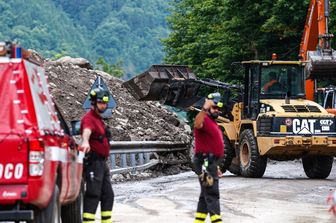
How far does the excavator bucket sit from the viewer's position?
29.1m

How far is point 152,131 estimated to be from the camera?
36.6 metres

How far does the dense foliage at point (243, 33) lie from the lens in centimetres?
4169

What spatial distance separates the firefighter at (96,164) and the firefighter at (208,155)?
1245 mm

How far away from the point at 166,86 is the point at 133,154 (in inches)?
113

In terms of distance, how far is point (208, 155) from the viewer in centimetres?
1363

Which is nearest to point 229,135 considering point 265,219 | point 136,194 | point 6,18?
point 136,194

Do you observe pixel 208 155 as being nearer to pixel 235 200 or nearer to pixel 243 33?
pixel 235 200

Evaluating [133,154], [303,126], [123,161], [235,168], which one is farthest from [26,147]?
[235,168]

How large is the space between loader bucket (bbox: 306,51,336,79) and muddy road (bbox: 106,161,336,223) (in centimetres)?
295

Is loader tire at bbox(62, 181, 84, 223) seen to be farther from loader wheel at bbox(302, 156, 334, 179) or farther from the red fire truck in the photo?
Result: loader wheel at bbox(302, 156, 334, 179)

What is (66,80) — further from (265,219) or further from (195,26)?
(265,219)

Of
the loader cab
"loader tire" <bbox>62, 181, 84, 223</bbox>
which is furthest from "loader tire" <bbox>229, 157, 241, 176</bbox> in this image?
"loader tire" <bbox>62, 181, 84, 223</bbox>

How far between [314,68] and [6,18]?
159 metres

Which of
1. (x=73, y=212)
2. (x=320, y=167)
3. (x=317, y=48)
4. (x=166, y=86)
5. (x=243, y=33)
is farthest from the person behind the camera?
(x=243, y=33)
